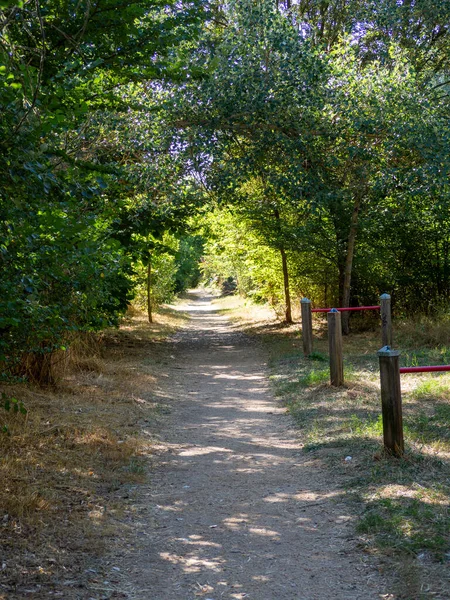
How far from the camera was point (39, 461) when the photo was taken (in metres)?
5.94

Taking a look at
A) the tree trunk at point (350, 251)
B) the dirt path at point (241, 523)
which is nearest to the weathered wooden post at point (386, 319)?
the dirt path at point (241, 523)

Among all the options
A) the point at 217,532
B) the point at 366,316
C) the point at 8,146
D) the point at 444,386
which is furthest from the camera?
the point at 366,316

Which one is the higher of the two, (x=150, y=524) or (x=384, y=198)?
(x=384, y=198)

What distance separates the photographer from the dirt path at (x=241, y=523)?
3.78 m

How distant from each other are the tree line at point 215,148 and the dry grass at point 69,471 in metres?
0.87

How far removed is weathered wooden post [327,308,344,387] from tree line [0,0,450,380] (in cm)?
329

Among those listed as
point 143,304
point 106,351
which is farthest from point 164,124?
point 143,304

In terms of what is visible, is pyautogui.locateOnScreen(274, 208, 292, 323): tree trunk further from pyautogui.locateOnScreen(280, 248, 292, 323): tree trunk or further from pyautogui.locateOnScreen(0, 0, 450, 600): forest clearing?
pyautogui.locateOnScreen(0, 0, 450, 600): forest clearing

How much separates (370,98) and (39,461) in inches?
418

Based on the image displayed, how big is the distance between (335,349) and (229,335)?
39.2ft

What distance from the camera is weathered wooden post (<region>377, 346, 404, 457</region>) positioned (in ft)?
18.5

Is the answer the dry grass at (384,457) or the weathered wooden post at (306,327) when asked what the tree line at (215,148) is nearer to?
the weathered wooden post at (306,327)

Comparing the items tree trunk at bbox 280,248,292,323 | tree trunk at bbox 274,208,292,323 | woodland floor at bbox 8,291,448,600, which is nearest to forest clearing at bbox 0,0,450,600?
woodland floor at bbox 8,291,448,600

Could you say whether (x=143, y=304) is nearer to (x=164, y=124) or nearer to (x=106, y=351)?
(x=106, y=351)
